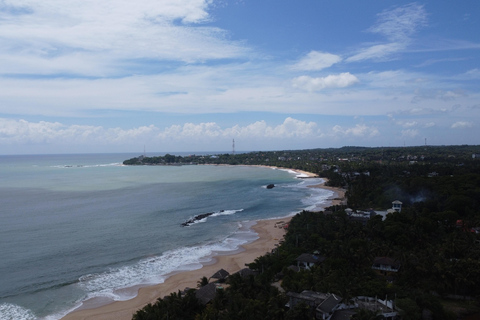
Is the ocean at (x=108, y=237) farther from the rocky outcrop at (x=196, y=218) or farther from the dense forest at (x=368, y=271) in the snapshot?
the dense forest at (x=368, y=271)

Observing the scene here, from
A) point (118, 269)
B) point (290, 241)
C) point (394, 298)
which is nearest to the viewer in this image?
point (394, 298)

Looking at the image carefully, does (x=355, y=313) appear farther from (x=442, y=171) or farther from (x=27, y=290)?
(x=442, y=171)

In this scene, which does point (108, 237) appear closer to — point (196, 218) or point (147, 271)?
point (147, 271)

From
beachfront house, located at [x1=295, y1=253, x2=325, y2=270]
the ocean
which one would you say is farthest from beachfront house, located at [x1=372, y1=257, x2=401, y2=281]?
the ocean

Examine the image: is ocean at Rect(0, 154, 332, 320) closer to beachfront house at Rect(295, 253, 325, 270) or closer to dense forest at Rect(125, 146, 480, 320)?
dense forest at Rect(125, 146, 480, 320)

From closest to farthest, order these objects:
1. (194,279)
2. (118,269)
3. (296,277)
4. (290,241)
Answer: (296,277) → (194,279) → (118,269) → (290,241)

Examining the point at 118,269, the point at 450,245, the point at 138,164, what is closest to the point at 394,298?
the point at 450,245

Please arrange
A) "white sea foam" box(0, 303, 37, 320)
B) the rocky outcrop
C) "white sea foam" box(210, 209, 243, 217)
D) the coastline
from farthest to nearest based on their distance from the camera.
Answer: "white sea foam" box(210, 209, 243, 217), the rocky outcrop, the coastline, "white sea foam" box(0, 303, 37, 320)

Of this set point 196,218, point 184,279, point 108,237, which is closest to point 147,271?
point 184,279
